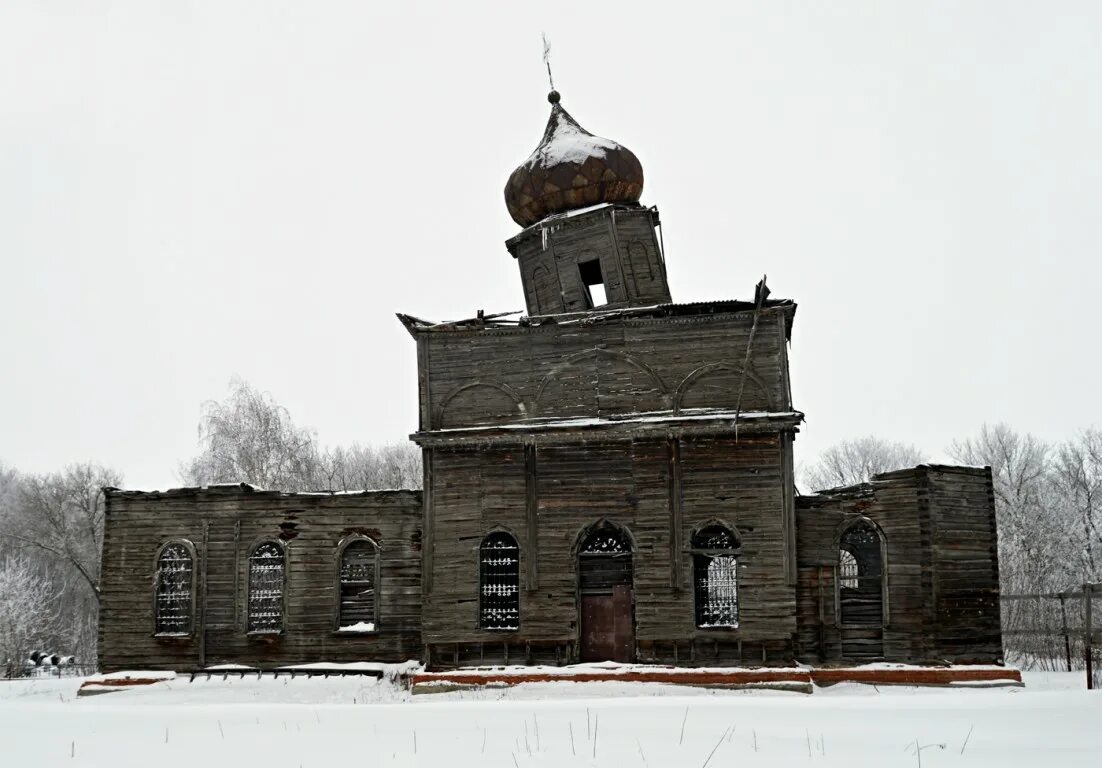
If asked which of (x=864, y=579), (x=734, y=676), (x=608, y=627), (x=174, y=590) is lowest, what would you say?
(x=734, y=676)

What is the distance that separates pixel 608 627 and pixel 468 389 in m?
5.81

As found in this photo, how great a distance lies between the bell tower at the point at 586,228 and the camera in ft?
78.8

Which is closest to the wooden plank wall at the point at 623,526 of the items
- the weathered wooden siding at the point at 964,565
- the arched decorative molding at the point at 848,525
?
the arched decorative molding at the point at 848,525

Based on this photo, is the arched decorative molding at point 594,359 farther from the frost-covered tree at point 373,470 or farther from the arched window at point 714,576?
the frost-covered tree at point 373,470

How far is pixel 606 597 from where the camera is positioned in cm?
2070

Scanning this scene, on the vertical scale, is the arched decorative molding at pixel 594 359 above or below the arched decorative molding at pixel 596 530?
above

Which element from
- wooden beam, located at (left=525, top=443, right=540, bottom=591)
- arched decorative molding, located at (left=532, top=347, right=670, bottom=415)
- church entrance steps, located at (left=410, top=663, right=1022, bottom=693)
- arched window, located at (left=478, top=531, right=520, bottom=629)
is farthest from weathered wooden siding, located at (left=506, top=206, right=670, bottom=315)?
church entrance steps, located at (left=410, top=663, right=1022, bottom=693)

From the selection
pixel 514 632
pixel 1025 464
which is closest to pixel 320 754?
pixel 514 632

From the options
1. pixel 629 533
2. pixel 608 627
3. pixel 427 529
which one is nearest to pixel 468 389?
pixel 427 529

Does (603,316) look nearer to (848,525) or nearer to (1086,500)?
(848,525)

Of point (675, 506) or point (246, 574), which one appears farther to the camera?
point (246, 574)

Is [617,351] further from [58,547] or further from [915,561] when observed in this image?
[58,547]

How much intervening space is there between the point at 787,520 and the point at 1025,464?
30982 mm

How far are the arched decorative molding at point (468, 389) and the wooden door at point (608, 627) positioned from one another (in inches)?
173
